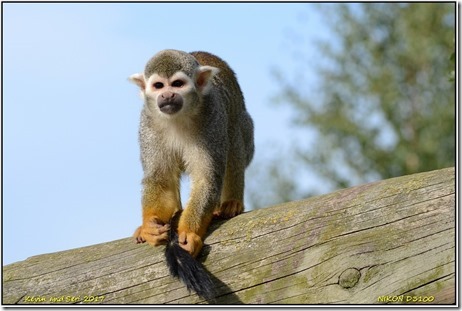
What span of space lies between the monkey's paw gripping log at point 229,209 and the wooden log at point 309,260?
0.43 m

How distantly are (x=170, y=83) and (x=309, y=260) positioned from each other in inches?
58.0

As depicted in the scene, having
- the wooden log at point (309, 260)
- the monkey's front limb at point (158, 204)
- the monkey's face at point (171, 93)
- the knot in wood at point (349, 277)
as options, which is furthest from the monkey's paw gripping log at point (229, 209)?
the knot in wood at point (349, 277)

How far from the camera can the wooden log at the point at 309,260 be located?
148 inches

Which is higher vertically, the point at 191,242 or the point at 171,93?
the point at 171,93

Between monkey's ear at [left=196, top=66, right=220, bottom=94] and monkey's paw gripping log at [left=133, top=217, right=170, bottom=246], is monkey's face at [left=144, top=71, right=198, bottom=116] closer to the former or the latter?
monkey's ear at [left=196, top=66, right=220, bottom=94]

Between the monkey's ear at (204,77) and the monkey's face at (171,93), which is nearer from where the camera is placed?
the monkey's face at (171,93)

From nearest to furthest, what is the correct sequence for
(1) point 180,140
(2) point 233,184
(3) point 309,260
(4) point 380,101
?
(3) point 309,260, (1) point 180,140, (2) point 233,184, (4) point 380,101

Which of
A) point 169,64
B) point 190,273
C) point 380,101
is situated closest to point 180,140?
point 169,64

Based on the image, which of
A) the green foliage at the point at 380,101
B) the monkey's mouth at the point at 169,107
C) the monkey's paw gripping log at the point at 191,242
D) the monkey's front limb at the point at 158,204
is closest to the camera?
the monkey's paw gripping log at the point at 191,242

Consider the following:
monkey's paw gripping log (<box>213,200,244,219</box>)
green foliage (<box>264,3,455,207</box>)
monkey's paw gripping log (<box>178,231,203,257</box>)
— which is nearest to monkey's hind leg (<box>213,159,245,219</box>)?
monkey's paw gripping log (<box>213,200,244,219</box>)

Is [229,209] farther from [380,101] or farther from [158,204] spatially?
[380,101]

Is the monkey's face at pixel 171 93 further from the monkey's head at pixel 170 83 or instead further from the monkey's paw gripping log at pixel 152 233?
the monkey's paw gripping log at pixel 152 233

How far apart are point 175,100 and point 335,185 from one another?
14.2m

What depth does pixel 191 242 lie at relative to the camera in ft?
13.6
